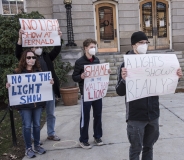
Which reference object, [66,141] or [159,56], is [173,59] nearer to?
[159,56]

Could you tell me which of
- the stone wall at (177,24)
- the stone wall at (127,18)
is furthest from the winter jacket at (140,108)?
the stone wall at (177,24)

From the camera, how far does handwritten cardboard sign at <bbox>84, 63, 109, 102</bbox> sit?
395 centimetres

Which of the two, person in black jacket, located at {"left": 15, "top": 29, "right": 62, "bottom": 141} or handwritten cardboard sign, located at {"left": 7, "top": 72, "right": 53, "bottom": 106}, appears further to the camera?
person in black jacket, located at {"left": 15, "top": 29, "right": 62, "bottom": 141}

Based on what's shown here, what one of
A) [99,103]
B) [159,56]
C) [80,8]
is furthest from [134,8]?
[159,56]

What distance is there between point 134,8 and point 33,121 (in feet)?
31.6

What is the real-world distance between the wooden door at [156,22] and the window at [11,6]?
612 centimetres

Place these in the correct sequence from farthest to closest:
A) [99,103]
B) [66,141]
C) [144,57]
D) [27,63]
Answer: [66,141]
[99,103]
[27,63]
[144,57]

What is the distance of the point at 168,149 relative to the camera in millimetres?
3877

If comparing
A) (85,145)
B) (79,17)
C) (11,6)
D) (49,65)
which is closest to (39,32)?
(49,65)

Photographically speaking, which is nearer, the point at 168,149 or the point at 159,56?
the point at 159,56

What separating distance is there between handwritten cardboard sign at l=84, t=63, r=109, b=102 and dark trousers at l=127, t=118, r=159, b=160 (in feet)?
4.28

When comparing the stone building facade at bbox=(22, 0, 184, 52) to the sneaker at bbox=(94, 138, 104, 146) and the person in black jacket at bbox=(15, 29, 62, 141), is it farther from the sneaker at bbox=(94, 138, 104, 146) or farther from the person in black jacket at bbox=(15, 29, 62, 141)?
the sneaker at bbox=(94, 138, 104, 146)

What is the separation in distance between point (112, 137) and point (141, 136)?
72.6 inches

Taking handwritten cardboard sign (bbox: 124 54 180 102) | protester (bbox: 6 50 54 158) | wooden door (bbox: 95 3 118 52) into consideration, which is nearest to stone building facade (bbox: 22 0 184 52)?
wooden door (bbox: 95 3 118 52)
